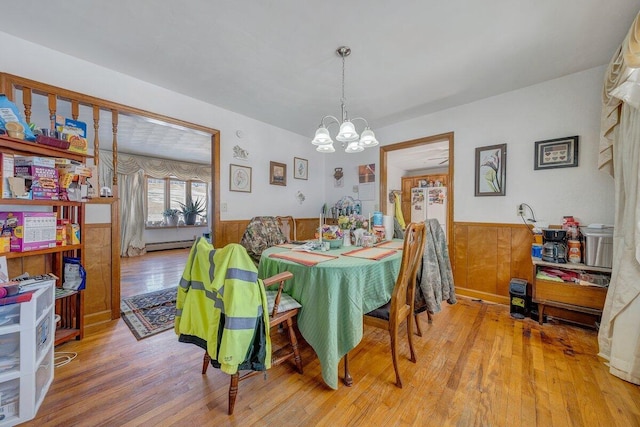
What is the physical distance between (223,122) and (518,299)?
160 inches

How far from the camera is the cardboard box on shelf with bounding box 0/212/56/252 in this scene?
5.25ft

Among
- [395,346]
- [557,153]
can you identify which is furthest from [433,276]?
[557,153]

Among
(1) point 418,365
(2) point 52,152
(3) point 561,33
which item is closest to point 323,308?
(1) point 418,365

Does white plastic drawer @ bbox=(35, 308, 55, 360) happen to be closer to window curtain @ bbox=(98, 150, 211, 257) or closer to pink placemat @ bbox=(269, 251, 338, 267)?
pink placemat @ bbox=(269, 251, 338, 267)

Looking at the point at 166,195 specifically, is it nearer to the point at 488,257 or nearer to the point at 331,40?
the point at 331,40

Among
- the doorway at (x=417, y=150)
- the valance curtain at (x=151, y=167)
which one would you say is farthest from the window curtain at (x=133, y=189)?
the doorway at (x=417, y=150)

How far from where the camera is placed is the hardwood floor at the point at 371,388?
1267 millimetres

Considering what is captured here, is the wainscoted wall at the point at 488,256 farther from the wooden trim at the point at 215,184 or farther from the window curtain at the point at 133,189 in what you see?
the window curtain at the point at 133,189

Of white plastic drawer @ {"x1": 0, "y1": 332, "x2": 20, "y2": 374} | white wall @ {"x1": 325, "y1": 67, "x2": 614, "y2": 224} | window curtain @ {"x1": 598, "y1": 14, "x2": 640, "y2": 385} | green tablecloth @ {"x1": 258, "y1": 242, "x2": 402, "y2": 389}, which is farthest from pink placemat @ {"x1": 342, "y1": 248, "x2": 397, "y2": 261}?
white plastic drawer @ {"x1": 0, "y1": 332, "x2": 20, "y2": 374}

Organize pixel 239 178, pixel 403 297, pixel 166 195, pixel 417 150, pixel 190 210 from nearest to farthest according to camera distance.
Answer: pixel 403 297, pixel 239 178, pixel 417 150, pixel 166 195, pixel 190 210

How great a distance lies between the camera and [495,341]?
2010 mm

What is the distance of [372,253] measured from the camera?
1.87m

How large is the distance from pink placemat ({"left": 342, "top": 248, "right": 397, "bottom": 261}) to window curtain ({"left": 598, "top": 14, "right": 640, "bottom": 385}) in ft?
5.02

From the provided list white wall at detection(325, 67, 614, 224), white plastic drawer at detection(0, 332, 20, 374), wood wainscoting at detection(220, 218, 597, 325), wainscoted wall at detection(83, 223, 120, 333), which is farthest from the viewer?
wood wainscoting at detection(220, 218, 597, 325)
